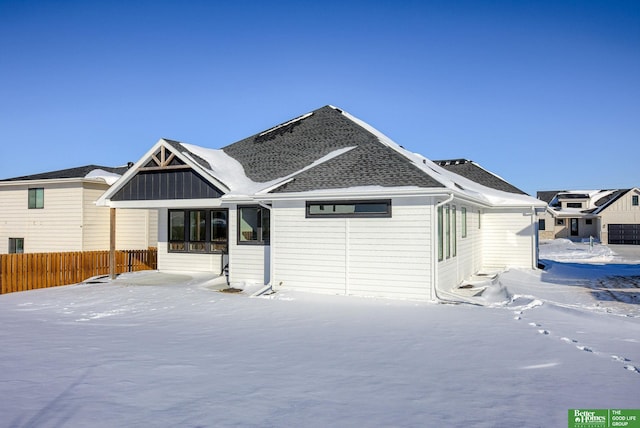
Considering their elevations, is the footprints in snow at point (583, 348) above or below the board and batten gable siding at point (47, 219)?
below

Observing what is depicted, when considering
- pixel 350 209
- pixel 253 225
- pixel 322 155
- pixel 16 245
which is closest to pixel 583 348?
pixel 350 209

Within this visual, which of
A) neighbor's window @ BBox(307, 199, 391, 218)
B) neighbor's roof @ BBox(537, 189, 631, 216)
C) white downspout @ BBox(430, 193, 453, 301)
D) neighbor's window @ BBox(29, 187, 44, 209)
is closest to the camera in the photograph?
white downspout @ BBox(430, 193, 453, 301)

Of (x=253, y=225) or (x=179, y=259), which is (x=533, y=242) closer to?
(x=253, y=225)

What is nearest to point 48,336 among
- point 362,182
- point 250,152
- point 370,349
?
point 370,349

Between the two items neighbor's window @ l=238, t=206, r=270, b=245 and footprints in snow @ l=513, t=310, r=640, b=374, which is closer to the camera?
footprints in snow @ l=513, t=310, r=640, b=374

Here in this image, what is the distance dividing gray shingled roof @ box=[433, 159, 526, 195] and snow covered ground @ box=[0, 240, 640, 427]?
10.7 meters

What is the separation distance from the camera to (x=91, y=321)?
9.88 metres

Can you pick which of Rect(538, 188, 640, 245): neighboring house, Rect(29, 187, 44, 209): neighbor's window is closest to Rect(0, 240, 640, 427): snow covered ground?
Rect(29, 187, 44, 209): neighbor's window

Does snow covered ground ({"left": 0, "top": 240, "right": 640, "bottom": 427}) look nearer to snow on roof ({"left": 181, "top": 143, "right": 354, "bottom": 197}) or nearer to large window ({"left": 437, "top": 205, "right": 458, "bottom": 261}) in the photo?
large window ({"left": 437, "top": 205, "right": 458, "bottom": 261})

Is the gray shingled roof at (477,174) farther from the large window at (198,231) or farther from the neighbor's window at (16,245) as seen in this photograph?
the neighbor's window at (16,245)

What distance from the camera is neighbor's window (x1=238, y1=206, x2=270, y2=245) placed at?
1471cm

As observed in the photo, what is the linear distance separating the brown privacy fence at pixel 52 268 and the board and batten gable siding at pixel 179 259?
6.13ft

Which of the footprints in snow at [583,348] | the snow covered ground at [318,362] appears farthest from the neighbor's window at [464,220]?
the footprints in snow at [583,348]

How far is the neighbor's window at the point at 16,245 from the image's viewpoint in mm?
23812
